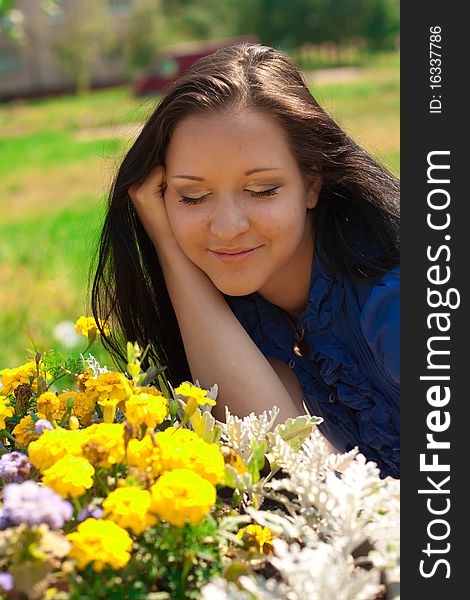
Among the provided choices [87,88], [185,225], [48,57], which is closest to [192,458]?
[185,225]

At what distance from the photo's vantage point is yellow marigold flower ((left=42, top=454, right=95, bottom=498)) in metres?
1.35

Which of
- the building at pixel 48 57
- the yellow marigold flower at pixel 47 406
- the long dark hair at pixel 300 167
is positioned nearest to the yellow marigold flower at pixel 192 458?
the yellow marigold flower at pixel 47 406

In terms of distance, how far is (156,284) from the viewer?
2508 mm

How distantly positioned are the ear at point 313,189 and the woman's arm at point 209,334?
1.11 ft

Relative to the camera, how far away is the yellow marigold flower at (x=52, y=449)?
4.67ft

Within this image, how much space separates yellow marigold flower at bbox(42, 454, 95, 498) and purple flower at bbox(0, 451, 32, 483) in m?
0.17

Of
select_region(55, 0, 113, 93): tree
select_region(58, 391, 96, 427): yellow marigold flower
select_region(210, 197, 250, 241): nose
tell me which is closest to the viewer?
select_region(58, 391, 96, 427): yellow marigold flower

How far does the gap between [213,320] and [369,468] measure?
2.62 feet

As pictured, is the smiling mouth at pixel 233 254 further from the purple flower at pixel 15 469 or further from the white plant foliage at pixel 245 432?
the purple flower at pixel 15 469

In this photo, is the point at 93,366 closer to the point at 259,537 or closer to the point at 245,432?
the point at 245,432

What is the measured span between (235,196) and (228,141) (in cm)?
13

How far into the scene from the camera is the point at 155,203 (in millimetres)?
2365

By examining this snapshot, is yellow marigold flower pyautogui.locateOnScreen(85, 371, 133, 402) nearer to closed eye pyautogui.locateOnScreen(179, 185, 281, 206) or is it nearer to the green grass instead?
closed eye pyautogui.locateOnScreen(179, 185, 281, 206)

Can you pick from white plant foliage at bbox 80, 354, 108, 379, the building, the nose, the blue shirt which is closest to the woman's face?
the nose
